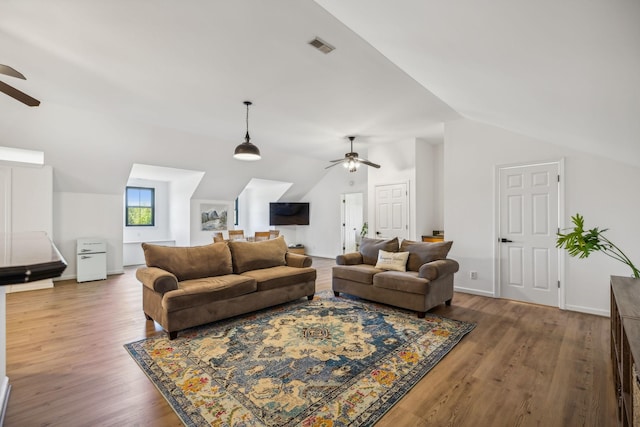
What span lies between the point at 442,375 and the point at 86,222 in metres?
7.14

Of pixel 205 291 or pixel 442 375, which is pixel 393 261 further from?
pixel 205 291

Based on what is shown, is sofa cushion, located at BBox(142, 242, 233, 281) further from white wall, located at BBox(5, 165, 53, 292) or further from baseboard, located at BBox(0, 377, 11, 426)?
white wall, located at BBox(5, 165, 53, 292)

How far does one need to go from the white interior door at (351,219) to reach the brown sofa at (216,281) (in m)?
3.77

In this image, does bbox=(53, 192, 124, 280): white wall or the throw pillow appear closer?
the throw pillow

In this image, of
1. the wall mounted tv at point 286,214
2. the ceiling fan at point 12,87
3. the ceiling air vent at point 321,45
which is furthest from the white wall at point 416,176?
the ceiling fan at point 12,87

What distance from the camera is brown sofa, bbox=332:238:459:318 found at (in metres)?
3.64

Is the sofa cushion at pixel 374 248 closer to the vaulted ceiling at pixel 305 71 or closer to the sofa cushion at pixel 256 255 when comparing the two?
the sofa cushion at pixel 256 255

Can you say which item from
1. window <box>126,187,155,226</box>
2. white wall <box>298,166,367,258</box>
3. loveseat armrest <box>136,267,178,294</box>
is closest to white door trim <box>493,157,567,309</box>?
white wall <box>298,166,367,258</box>

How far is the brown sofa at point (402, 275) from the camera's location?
364 centimetres

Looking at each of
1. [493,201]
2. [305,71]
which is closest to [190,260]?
[305,71]

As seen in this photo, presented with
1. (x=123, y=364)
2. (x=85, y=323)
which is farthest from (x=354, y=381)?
(x=85, y=323)

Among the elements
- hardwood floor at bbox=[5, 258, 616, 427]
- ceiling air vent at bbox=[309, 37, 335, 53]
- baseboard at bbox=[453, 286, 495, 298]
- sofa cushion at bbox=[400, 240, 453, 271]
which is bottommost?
hardwood floor at bbox=[5, 258, 616, 427]

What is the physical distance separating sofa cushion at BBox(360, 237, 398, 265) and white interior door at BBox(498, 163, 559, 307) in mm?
1618

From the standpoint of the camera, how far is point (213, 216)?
8.28m
